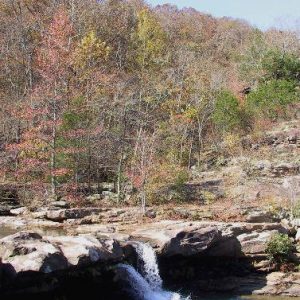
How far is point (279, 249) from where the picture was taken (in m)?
15.6

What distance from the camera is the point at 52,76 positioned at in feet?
75.8

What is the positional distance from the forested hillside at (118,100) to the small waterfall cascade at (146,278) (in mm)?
6424

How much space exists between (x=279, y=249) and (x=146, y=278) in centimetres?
477

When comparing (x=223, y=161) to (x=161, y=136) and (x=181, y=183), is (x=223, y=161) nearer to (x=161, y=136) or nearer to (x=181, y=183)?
(x=161, y=136)

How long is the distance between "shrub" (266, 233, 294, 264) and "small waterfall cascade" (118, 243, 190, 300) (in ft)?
11.9

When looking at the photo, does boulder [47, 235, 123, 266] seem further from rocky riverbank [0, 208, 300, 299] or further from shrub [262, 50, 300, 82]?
shrub [262, 50, 300, 82]

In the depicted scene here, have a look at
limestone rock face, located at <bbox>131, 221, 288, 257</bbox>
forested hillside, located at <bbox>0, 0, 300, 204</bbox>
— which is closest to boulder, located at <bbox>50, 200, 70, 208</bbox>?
forested hillside, located at <bbox>0, 0, 300, 204</bbox>

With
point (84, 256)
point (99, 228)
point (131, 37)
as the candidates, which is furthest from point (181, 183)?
point (131, 37)

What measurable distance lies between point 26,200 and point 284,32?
28.6 meters

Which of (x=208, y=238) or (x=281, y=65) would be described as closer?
(x=208, y=238)

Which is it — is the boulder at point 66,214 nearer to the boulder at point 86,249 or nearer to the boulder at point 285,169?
the boulder at point 86,249

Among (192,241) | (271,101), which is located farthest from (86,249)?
(271,101)

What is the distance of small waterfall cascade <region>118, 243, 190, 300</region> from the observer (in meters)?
13.3

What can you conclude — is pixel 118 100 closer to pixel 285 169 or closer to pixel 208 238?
pixel 285 169
